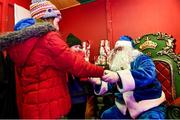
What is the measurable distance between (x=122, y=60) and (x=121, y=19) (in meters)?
0.92

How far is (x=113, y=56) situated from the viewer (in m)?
2.27

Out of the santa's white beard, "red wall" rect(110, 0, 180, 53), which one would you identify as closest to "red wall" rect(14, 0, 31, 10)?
"red wall" rect(110, 0, 180, 53)

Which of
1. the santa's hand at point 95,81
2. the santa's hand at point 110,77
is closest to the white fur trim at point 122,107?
the santa's hand at point 95,81

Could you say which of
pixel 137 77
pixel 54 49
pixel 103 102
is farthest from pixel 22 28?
pixel 103 102

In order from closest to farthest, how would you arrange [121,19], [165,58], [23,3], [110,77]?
[110,77]
[165,58]
[121,19]
[23,3]

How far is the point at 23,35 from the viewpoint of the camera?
1.47 metres

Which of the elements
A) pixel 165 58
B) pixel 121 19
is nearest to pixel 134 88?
pixel 165 58

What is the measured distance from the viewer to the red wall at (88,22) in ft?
10.0

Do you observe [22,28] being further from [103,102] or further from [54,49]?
[103,102]

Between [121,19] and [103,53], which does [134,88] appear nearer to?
[103,53]

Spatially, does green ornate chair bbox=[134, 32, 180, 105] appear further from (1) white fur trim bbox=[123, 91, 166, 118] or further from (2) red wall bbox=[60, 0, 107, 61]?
(2) red wall bbox=[60, 0, 107, 61]

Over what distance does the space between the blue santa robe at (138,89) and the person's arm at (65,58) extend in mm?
286

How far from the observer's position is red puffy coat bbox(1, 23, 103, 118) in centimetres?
147

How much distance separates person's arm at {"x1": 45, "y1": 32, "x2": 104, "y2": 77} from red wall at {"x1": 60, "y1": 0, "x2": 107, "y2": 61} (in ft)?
4.97
